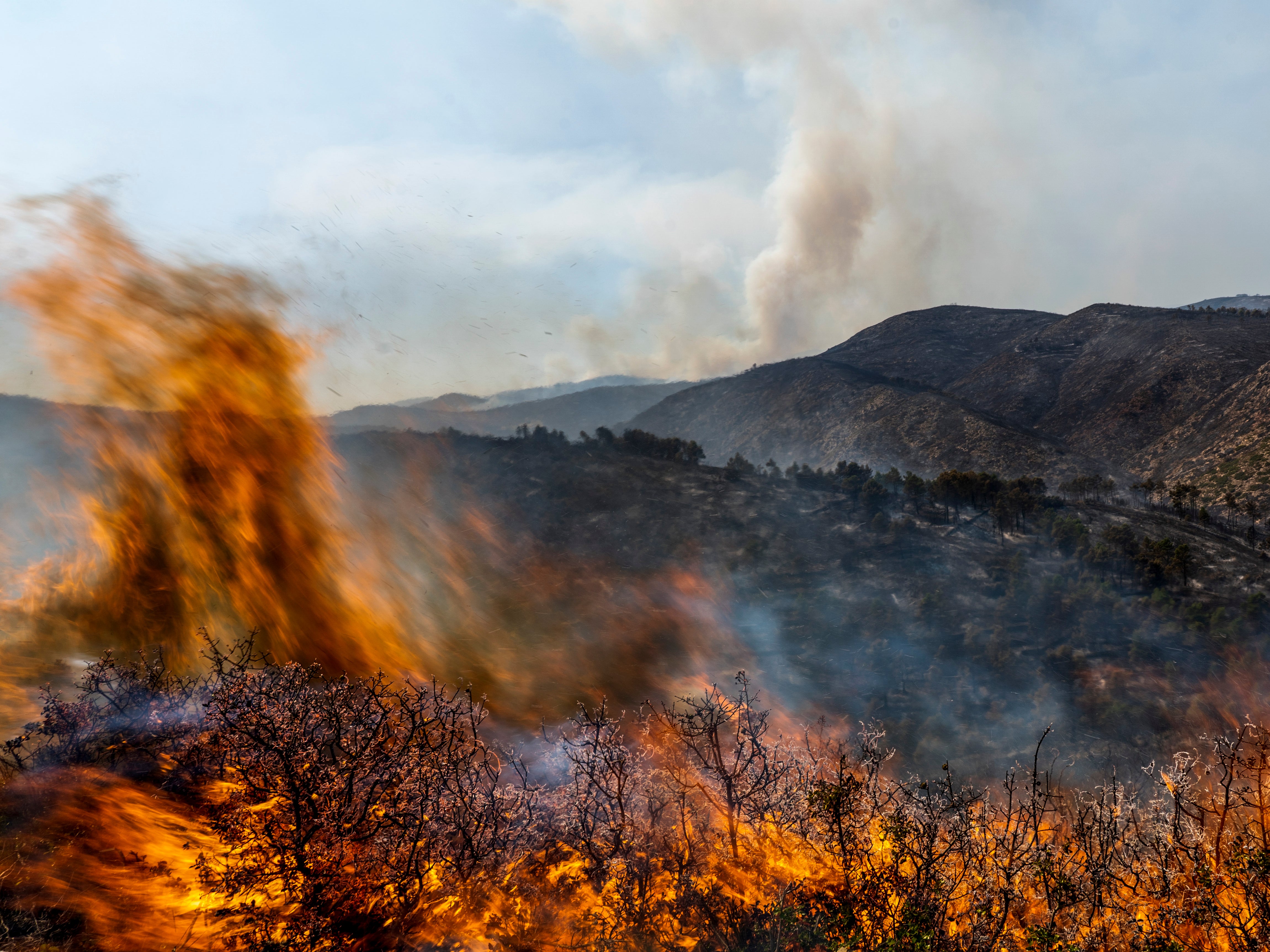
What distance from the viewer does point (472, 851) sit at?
11.0 m

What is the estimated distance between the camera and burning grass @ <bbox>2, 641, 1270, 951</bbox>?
30.0 feet

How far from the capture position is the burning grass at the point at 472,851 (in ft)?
30.0

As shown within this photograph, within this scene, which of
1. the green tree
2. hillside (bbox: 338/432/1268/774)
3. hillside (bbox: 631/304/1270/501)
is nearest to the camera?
hillside (bbox: 338/432/1268/774)

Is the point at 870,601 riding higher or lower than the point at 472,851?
lower

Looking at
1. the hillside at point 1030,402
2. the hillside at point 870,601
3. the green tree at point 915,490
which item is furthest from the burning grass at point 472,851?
the hillside at point 1030,402

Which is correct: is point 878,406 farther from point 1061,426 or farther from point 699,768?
point 699,768

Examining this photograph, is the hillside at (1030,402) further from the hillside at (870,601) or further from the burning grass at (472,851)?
the burning grass at (472,851)

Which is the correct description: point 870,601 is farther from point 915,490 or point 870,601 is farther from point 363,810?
point 363,810

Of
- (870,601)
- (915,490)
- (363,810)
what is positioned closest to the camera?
(363,810)

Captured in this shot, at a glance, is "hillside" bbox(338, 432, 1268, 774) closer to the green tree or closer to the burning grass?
the green tree

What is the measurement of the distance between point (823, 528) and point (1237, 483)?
59792 mm

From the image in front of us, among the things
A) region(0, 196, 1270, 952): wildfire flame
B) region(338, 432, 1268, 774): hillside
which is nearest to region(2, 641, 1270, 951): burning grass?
region(0, 196, 1270, 952): wildfire flame

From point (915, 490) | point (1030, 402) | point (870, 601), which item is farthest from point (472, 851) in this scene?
point (1030, 402)

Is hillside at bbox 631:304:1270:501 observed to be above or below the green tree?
above
